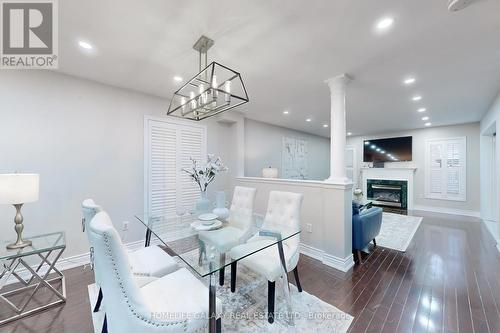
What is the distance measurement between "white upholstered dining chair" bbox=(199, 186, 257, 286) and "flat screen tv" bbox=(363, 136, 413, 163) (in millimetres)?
6424

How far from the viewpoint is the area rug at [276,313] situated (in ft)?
5.30

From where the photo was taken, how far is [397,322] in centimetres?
169

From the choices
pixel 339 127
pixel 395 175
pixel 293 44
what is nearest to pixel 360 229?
pixel 339 127

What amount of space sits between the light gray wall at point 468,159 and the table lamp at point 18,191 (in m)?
8.77

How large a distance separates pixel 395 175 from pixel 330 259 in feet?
18.3

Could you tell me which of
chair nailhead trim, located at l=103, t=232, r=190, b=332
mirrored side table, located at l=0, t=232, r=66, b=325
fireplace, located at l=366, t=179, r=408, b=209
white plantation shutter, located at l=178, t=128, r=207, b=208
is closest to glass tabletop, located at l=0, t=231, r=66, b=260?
mirrored side table, located at l=0, t=232, r=66, b=325

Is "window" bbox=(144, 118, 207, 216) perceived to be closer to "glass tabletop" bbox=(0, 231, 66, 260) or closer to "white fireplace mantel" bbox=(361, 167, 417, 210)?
"glass tabletop" bbox=(0, 231, 66, 260)

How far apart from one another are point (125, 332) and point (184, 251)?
2.19 feet

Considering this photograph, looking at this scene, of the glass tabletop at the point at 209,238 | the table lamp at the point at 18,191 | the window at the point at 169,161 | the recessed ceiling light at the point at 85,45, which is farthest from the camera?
the window at the point at 169,161

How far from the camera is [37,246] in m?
1.98

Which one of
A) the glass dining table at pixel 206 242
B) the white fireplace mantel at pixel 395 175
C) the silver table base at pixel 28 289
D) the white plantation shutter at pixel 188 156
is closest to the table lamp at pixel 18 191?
the silver table base at pixel 28 289

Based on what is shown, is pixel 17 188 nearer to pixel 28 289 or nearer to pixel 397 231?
pixel 28 289

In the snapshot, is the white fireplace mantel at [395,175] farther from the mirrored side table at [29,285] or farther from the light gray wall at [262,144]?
the mirrored side table at [29,285]

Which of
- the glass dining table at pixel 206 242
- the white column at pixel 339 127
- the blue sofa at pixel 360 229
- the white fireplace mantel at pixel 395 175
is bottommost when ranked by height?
the blue sofa at pixel 360 229
